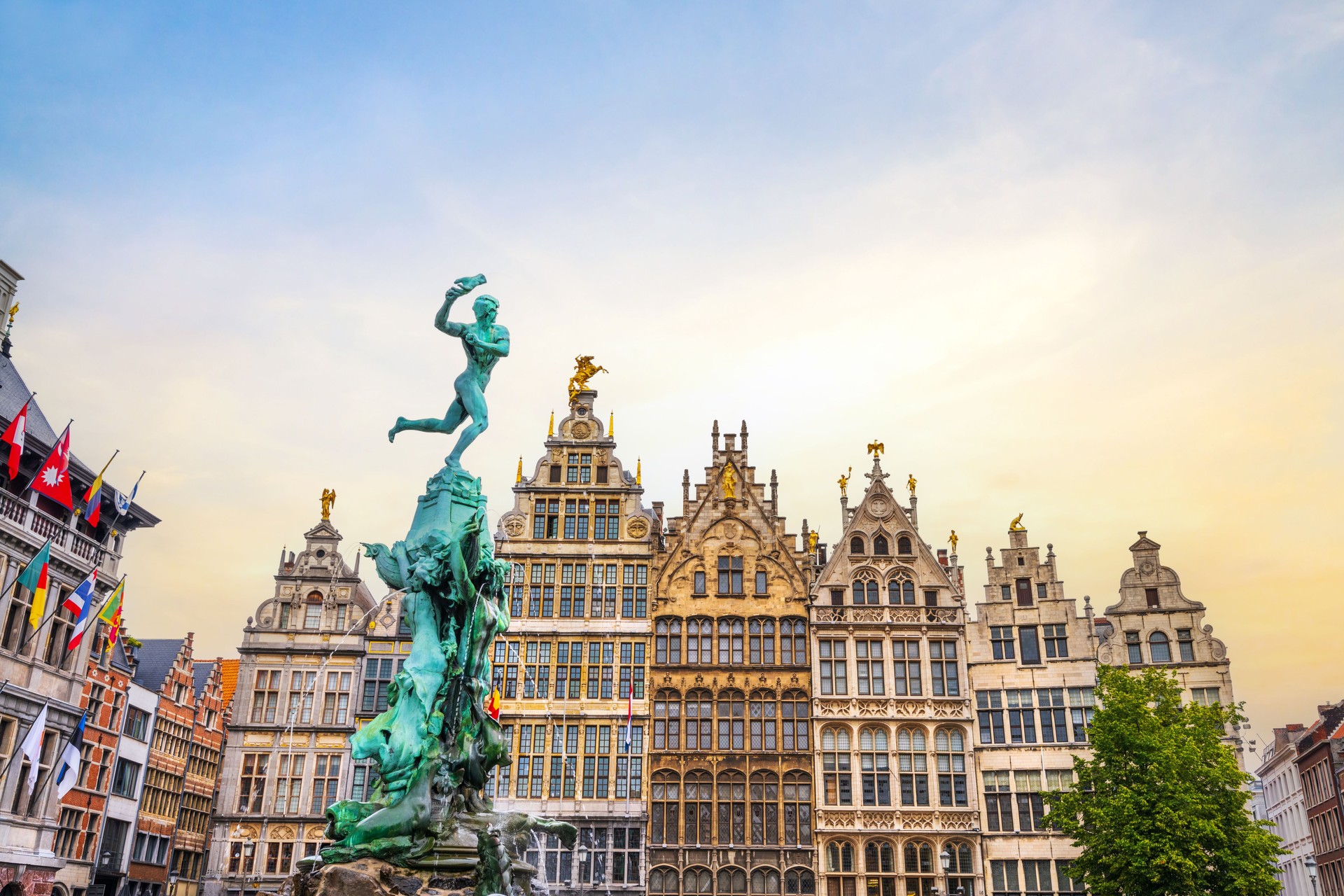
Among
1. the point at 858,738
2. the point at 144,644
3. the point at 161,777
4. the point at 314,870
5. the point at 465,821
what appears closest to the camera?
the point at 314,870

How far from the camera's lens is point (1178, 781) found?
2897cm

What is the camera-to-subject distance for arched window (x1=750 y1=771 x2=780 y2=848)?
1491 inches

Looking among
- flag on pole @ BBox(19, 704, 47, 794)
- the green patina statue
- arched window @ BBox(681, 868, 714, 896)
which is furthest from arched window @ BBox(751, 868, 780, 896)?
flag on pole @ BBox(19, 704, 47, 794)

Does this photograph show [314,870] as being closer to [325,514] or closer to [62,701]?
[62,701]

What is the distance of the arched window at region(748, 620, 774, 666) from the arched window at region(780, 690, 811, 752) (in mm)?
1460

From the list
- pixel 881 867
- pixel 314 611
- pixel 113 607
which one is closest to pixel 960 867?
pixel 881 867

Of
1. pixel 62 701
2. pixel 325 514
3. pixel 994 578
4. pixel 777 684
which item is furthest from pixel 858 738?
pixel 62 701

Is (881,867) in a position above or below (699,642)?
below

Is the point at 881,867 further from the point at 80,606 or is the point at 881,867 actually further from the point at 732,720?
the point at 80,606

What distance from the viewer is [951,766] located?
127ft

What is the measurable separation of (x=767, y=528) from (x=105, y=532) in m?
23.2

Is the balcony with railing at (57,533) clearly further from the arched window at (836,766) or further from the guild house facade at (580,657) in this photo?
the arched window at (836,766)

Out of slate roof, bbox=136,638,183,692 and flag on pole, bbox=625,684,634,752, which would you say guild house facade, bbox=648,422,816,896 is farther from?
slate roof, bbox=136,638,183,692

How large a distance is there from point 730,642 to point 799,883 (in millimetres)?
8611
